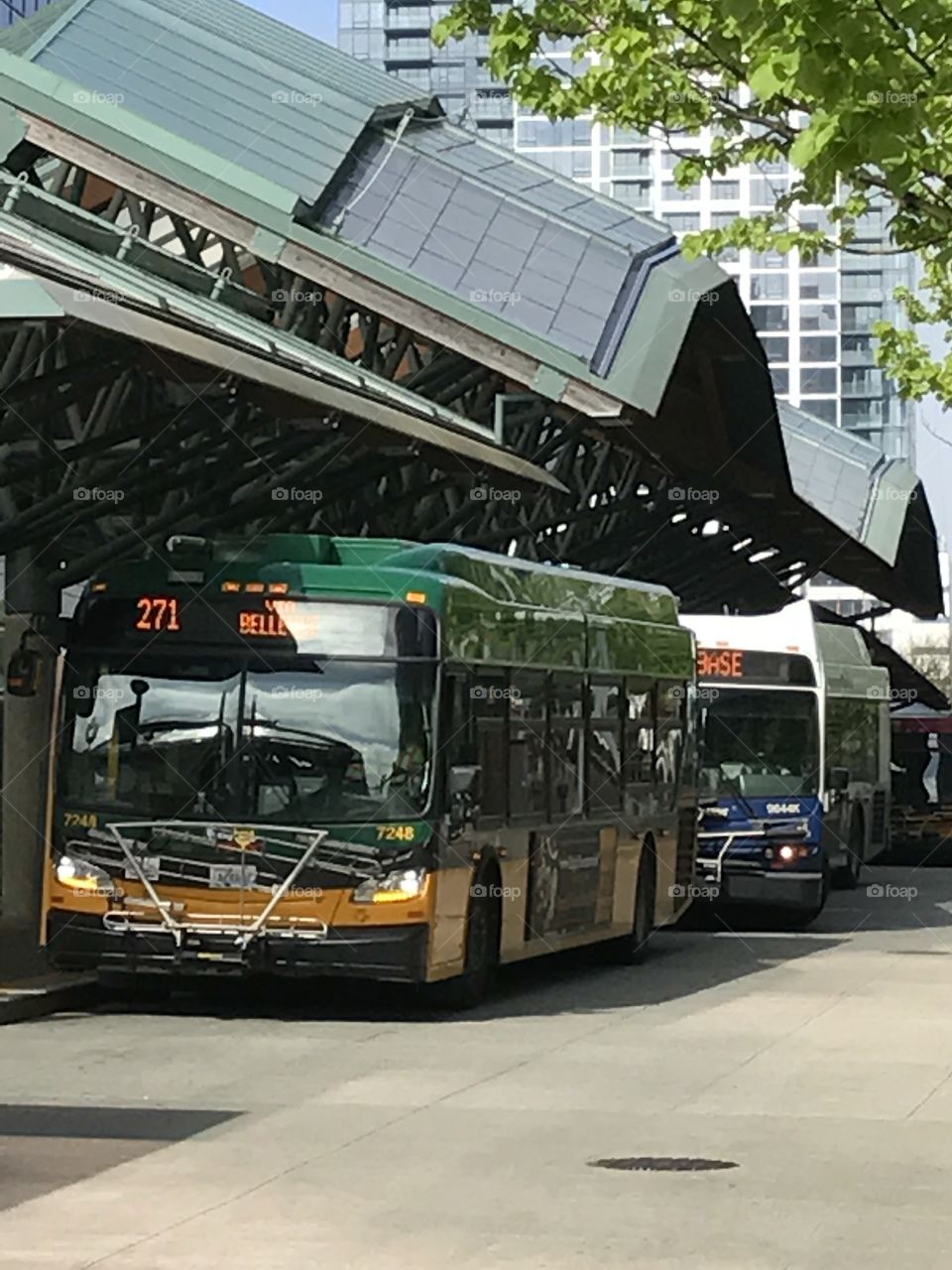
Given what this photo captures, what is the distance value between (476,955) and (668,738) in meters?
6.27

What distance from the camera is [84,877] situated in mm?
17922

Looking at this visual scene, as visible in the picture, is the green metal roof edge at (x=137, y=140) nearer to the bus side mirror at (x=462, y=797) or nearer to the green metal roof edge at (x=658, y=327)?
the green metal roof edge at (x=658, y=327)

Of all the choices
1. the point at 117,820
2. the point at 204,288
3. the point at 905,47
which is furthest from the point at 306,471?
the point at 905,47

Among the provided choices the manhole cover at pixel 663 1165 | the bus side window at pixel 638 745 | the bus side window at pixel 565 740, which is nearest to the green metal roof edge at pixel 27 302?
the manhole cover at pixel 663 1165

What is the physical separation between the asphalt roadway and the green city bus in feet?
1.75

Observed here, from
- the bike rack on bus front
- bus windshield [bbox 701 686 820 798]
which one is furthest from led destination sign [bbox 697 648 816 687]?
the bike rack on bus front

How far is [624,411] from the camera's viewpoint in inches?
1161

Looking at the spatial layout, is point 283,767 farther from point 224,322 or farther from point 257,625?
point 224,322

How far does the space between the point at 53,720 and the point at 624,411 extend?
39.9ft

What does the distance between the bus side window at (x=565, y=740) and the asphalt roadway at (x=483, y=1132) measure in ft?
4.73

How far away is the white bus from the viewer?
94.1 feet

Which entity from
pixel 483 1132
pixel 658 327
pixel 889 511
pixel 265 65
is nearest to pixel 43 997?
pixel 483 1132

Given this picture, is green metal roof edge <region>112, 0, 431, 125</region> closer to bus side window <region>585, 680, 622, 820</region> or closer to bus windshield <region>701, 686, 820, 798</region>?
bus windshield <region>701, 686, 820, 798</region>

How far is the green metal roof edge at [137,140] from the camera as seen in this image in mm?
28797
